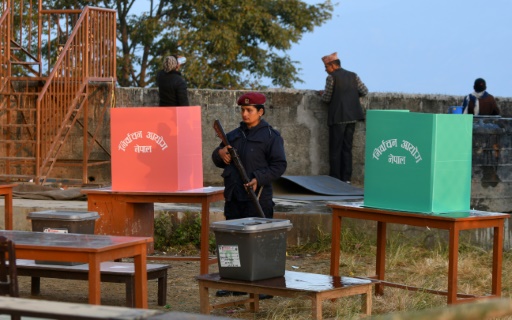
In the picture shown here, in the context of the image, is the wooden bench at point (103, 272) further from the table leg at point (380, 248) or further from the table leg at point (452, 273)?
the table leg at point (452, 273)

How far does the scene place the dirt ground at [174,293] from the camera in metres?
8.20

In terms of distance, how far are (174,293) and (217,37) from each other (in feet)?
55.9

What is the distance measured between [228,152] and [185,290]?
1427mm

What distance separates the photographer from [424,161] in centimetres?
770

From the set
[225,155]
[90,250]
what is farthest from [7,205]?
[90,250]

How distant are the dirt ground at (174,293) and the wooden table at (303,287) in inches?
22.3

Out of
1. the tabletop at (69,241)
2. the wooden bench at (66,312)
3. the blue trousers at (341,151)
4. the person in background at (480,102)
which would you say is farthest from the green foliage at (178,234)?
the wooden bench at (66,312)

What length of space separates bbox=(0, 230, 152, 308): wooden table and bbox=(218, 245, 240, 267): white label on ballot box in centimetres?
69

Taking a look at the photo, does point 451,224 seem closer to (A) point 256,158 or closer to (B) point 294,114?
(A) point 256,158

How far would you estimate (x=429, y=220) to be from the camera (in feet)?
Answer: 24.9

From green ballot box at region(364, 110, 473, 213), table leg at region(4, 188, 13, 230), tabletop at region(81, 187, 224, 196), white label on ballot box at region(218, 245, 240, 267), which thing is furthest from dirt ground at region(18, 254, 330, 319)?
green ballot box at region(364, 110, 473, 213)

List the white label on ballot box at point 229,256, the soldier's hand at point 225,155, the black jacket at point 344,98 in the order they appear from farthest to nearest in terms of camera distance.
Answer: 1. the black jacket at point 344,98
2. the soldier's hand at point 225,155
3. the white label on ballot box at point 229,256

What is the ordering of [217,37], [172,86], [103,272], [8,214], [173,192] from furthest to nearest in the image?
[217,37], [172,86], [8,214], [173,192], [103,272]

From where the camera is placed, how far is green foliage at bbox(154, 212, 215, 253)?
37.8 ft
